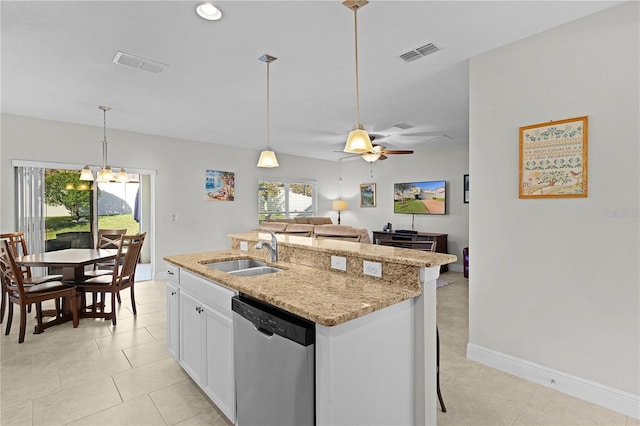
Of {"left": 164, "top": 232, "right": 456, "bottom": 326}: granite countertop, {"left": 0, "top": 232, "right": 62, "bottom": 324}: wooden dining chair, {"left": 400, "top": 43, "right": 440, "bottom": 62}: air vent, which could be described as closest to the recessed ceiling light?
{"left": 400, "top": 43, "right": 440, "bottom": 62}: air vent

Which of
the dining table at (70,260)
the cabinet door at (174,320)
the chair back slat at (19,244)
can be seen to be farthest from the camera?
the chair back slat at (19,244)

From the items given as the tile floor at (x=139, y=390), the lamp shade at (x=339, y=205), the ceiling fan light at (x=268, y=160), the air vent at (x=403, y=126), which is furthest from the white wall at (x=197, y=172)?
the ceiling fan light at (x=268, y=160)

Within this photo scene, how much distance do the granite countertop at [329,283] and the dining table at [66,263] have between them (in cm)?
176

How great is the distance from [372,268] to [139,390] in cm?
193

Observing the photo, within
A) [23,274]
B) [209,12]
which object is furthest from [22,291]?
[209,12]

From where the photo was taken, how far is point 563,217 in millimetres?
2297

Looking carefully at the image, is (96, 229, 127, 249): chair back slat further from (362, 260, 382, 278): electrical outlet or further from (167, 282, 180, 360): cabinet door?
(362, 260, 382, 278): electrical outlet

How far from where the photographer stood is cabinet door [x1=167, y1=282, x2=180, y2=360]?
2486 millimetres

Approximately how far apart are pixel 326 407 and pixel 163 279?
526cm

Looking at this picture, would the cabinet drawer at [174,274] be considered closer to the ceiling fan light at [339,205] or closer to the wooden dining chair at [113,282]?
the wooden dining chair at [113,282]

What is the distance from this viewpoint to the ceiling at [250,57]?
213 cm

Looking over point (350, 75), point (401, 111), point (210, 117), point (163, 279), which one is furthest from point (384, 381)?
point (163, 279)

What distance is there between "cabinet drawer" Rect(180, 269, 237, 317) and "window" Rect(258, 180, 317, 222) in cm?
504

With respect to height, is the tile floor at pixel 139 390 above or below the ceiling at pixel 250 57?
below
